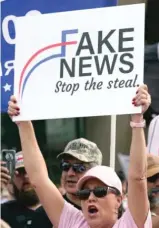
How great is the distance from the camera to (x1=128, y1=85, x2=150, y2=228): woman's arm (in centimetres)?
348

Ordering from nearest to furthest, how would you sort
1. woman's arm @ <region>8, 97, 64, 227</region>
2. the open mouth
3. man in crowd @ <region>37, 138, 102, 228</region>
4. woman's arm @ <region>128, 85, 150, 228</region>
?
woman's arm @ <region>128, 85, 150, 228</region>, the open mouth, woman's arm @ <region>8, 97, 64, 227</region>, man in crowd @ <region>37, 138, 102, 228</region>

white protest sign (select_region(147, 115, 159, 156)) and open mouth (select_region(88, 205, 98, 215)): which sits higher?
white protest sign (select_region(147, 115, 159, 156))

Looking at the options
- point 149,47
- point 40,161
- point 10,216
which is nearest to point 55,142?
point 149,47

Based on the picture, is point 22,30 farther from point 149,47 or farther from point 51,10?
point 149,47

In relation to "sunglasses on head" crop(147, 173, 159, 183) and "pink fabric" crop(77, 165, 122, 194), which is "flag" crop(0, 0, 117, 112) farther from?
"pink fabric" crop(77, 165, 122, 194)

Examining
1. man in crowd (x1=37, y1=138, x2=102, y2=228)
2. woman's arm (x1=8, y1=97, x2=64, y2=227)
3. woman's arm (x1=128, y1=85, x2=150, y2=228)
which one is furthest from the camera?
man in crowd (x1=37, y1=138, x2=102, y2=228)

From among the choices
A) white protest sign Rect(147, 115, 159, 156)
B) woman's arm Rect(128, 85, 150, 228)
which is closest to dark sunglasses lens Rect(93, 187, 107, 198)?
woman's arm Rect(128, 85, 150, 228)

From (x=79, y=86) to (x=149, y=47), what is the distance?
10.6 ft

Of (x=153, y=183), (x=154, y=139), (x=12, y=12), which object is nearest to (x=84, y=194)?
(x=153, y=183)

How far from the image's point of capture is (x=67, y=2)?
5133 mm

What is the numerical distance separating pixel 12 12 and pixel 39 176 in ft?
5.36

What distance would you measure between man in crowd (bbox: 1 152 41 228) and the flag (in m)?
0.49

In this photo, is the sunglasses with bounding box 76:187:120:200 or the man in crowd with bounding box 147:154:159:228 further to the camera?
the man in crowd with bounding box 147:154:159:228

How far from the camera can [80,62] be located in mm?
3887
